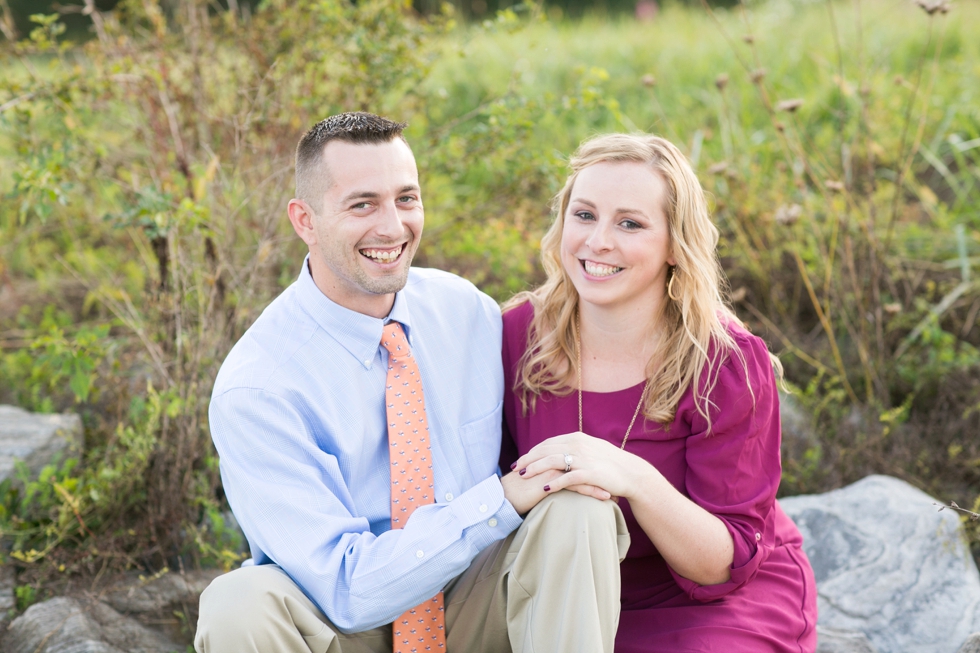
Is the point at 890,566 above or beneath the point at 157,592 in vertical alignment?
beneath

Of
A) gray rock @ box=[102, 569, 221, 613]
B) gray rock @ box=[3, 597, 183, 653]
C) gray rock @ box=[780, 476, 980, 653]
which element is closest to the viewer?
gray rock @ box=[3, 597, 183, 653]

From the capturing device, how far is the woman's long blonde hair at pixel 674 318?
8.23 feet

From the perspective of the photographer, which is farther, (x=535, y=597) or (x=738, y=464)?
(x=738, y=464)

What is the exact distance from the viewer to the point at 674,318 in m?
2.67

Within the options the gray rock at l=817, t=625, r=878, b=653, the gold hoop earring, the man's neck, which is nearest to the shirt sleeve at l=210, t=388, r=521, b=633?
the man's neck

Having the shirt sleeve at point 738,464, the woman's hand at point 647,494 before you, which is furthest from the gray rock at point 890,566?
the woman's hand at point 647,494

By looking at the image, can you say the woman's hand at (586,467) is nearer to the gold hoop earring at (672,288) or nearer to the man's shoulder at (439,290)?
the gold hoop earring at (672,288)

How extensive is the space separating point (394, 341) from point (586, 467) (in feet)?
2.23

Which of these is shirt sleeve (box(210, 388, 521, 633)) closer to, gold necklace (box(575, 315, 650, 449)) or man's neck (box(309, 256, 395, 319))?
man's neck (box(309, 256, 395, 319))

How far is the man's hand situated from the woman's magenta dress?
1.38 feet

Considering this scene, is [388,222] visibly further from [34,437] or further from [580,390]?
[34,437]

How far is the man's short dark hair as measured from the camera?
2426mm

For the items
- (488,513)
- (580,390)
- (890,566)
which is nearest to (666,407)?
(580,390)

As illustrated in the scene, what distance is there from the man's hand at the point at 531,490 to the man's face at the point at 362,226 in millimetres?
636
